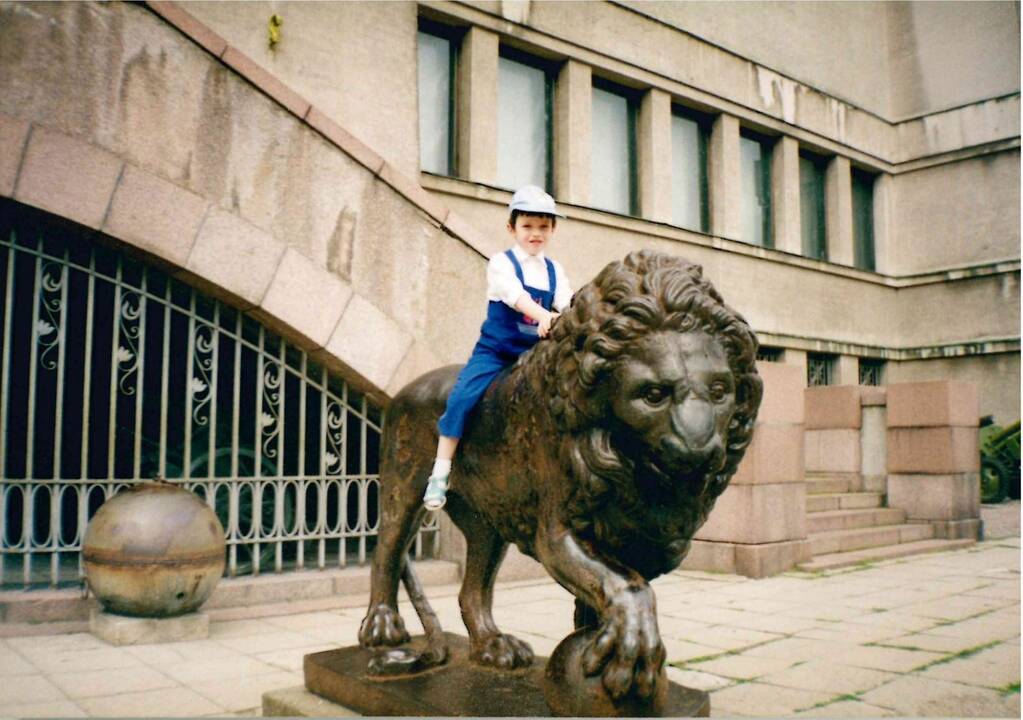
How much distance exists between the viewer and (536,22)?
11477 millimetres

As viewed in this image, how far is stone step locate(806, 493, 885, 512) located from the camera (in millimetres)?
10844

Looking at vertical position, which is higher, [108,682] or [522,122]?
[522,122]

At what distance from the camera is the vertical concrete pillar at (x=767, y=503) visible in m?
8.53

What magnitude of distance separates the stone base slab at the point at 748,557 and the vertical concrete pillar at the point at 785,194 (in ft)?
24.2

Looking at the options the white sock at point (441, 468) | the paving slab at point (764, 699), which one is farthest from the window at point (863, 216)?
the white sock at point (441, 468)

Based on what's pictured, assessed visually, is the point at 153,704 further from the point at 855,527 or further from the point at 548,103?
the point at 548,103

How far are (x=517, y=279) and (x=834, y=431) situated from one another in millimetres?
9658

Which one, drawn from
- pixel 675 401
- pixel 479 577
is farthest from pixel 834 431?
pixel 675 401

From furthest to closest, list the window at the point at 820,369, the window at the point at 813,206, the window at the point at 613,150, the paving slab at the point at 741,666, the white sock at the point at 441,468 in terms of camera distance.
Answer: the window at the point at 813,206 < the window at the point at 820,369 < the window at the point at 613,150 < the paving slab at the point at 741,666 < the white sock at the point at 441,468

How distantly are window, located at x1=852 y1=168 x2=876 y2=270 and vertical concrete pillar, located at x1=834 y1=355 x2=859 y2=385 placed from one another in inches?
88.1

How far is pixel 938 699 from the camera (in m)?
4.39

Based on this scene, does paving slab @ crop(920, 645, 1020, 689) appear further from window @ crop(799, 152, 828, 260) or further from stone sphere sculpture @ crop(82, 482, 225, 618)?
window @ crop(799, 152, 828, 260)

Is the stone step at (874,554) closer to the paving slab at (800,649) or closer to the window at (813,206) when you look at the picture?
A: the paving slab at (800,649)

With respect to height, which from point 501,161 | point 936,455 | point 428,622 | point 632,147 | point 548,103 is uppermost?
point 548,103
